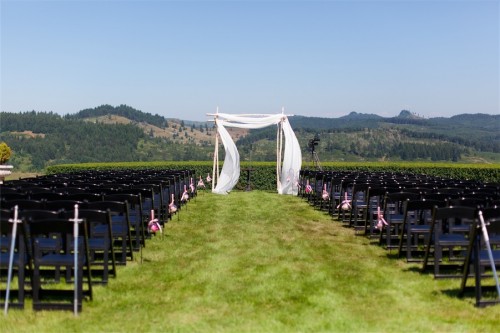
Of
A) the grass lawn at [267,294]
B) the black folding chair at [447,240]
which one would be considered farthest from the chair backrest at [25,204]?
the black folding chair at [447,240]

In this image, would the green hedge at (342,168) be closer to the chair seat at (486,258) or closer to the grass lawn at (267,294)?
the grass lawn at (267,294)

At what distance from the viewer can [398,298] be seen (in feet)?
22.5

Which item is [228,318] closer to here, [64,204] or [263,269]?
[263,269]

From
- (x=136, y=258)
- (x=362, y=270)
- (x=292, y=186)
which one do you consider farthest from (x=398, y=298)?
(x=292, y=186)

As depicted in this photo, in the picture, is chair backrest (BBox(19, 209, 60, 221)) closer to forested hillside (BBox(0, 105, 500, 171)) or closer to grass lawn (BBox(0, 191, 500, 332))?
grass lawn (BBox(0, 191, 500, 332))

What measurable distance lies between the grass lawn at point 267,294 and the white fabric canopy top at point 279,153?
10.6 m

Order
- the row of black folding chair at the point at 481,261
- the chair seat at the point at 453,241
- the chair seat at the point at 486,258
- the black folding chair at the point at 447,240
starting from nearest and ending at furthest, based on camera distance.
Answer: the row of black folding chair at the point at 481,261 → the chair seat at the point at 486,258 → the black folding chair at the point at 447,240 → the chair seat at the point at 453,241

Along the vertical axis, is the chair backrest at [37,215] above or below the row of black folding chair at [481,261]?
above

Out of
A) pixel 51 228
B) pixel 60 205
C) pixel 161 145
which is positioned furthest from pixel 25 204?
pixel 161 145

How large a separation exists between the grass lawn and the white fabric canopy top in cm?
1065

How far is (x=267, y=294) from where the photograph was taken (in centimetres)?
692

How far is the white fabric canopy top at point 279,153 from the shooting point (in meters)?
21.9

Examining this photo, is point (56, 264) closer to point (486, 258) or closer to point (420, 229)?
point (486, 258)

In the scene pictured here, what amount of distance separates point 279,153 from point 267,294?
1662 centimetres
